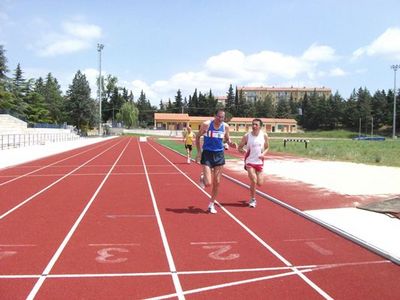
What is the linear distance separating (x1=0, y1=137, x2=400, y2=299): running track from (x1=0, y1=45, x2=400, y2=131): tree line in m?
59.5

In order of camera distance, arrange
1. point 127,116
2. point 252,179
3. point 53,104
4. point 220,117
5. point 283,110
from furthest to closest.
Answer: point 283,110
point 127,116
point 53,104
point 252,179
point 220,117

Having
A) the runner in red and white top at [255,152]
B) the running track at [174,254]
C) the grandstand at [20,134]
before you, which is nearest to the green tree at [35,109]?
the grandstand at [20,134]

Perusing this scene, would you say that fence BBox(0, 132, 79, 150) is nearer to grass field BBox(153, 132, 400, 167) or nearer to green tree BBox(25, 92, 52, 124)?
grass field BBox(153, 132, 400, 167)

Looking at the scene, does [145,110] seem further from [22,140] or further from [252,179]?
[252,179]

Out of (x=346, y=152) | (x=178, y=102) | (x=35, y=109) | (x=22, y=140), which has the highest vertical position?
(x=178, y=102)

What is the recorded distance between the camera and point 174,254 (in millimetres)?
6035

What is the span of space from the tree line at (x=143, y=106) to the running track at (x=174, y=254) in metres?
59.5

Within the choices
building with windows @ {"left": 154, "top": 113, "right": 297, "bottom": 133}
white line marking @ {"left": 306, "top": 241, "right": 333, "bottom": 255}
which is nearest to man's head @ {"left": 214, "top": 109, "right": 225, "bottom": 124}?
white line marking @ {"left": 306, "top": 241, "right": 333, "bottom": 255}

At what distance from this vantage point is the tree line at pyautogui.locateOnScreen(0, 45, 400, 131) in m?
82.9

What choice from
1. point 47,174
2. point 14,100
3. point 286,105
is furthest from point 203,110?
point 47,174

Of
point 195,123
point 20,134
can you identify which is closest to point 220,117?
point 20,134

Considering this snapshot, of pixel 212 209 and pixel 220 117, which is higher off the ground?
pixel 220 117

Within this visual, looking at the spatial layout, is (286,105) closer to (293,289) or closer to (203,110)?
(203,110)

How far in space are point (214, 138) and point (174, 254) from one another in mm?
3196
